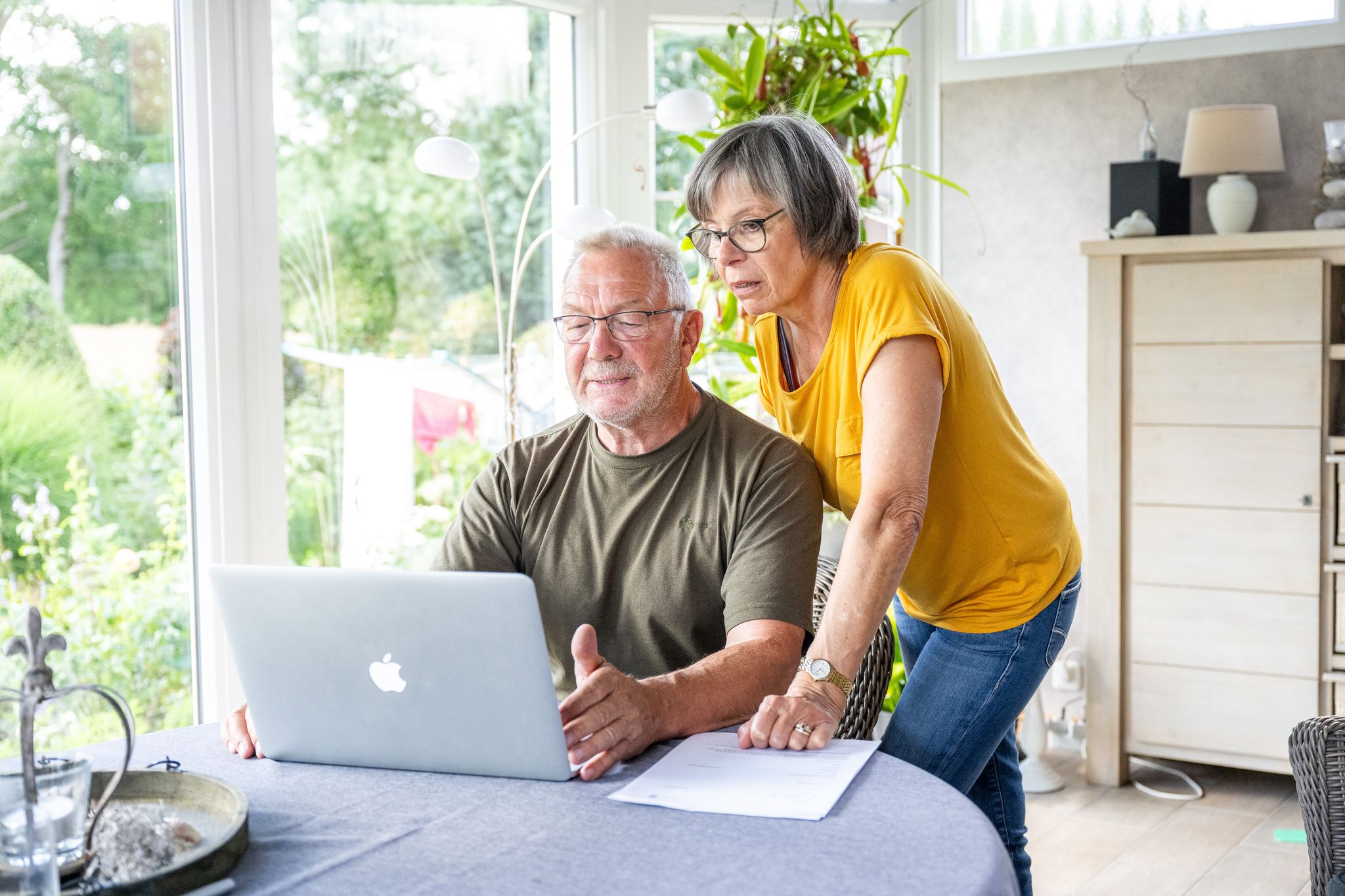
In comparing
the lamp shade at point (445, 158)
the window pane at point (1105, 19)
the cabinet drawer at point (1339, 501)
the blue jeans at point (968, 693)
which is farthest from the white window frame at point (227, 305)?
the cabinet drawer at point (1339, 501)

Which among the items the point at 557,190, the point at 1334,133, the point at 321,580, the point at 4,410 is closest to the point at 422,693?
the point at 321,580

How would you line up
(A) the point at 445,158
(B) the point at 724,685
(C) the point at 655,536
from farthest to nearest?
(A) the point at 445,158 < (C) the point at 655,536 < (B) the point at 724,685

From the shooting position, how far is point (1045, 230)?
3.86 m

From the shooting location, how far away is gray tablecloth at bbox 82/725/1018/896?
1034 millimetres

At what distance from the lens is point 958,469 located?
1.70 metres

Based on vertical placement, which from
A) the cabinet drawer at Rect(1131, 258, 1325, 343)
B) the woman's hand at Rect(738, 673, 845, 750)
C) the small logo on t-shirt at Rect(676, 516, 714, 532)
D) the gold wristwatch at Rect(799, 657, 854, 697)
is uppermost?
the cabinet drawer at Rect(1131, 258, 1325, 343)

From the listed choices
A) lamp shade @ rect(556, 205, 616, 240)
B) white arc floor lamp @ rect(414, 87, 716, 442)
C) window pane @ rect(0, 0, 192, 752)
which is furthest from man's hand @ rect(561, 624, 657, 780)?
lamp shade @ rect(556, 205, 616, 240)

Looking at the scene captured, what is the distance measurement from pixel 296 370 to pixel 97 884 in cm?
193

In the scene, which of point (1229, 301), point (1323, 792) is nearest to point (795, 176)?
point (1323, 792)

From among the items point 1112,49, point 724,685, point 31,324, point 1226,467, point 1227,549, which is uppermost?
point 1112,49

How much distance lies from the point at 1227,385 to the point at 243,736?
2729 millimetres

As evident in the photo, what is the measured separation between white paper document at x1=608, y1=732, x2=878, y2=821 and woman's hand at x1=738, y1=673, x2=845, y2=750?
0.01m

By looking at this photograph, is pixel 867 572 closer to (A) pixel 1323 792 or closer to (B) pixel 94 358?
(A) pixel 1323 792

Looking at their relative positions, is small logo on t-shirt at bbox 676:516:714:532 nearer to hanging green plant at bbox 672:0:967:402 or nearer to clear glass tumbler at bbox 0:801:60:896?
clear glass tumbler at bbox 0:801:60:896
